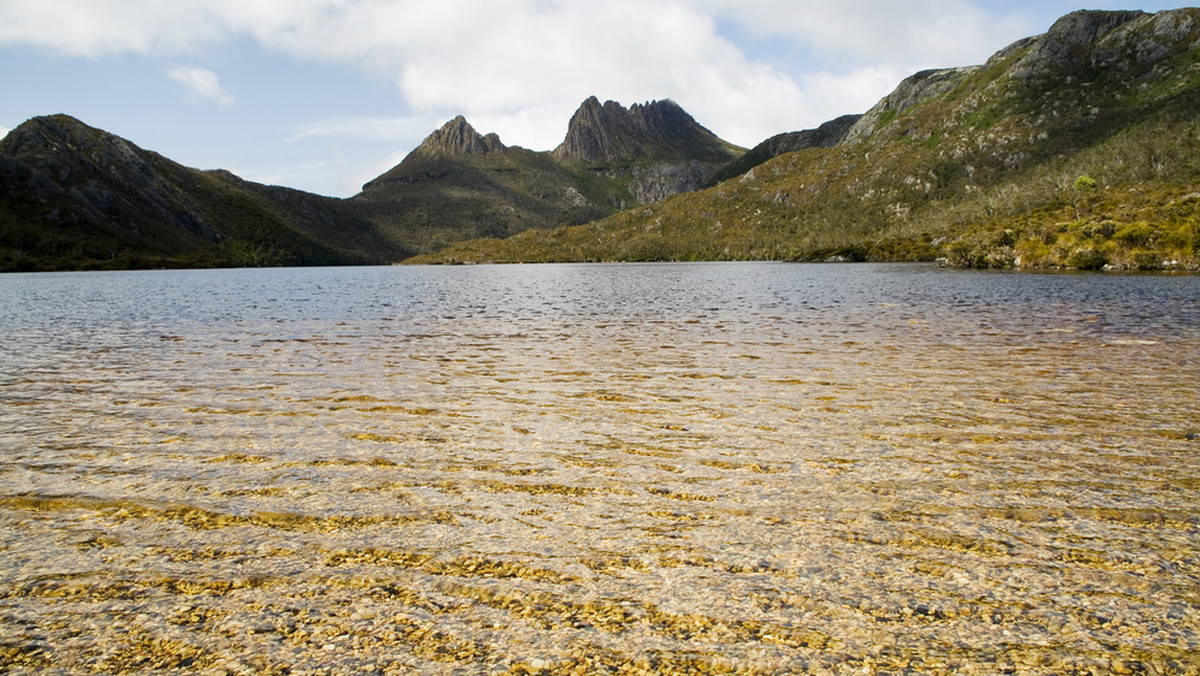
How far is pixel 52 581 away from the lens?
24.5 feet

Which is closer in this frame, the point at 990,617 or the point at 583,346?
the point at 990,617

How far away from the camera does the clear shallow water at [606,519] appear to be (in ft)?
20.5

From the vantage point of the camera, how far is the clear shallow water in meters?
6.24

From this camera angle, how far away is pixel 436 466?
1206 cm

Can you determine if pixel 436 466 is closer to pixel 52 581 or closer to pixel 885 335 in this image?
pixel 52 581

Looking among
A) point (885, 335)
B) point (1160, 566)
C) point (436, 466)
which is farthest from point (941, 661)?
point (885, 335)

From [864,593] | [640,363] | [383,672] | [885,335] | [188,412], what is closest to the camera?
[383,672]

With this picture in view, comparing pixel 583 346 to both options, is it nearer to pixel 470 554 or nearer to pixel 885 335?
pixel 885 335

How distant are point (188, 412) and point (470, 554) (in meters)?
12.3

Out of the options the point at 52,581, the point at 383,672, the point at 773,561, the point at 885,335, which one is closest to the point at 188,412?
the point at 52,581

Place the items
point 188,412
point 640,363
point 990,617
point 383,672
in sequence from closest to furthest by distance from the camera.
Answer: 1. point 383,672
2. point 990,617
3. point 188,412
4. point 640,363

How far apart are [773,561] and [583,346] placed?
2275 cm

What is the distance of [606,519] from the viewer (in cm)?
939

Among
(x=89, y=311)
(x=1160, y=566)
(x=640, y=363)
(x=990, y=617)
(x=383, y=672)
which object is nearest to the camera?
(x=383, y=672)
